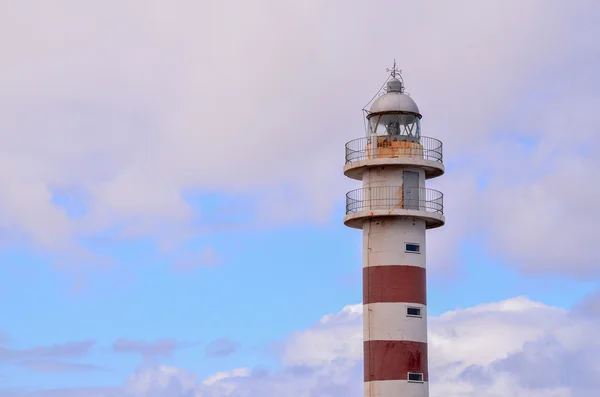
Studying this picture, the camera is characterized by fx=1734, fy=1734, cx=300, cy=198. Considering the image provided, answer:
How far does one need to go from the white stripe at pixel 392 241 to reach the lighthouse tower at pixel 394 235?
4 centimetres

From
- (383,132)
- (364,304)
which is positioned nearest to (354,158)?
(383,132)

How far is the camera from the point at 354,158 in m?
69.5

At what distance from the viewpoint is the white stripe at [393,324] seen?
222 feet

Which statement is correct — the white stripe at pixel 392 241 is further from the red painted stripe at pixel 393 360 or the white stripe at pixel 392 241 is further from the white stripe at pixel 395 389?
the white stripe at pixel 395 389

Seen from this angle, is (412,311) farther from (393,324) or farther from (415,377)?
(415,377)

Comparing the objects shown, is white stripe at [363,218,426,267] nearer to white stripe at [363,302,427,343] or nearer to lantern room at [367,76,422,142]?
white stripe at [363,302,427,343]

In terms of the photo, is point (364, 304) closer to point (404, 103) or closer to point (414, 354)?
point (414, 354)

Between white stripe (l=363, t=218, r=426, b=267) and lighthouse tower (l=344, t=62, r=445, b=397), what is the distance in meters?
0.04

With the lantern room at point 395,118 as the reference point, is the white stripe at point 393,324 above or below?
below

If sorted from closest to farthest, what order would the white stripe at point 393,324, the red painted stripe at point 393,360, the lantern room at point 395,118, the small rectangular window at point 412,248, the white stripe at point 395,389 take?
the white stripe at point 395,389, the red painted stripe at point 393,360, the white stripe at point 393,324, the small rectangular window at point 412,248, the lantern room at point 395,118

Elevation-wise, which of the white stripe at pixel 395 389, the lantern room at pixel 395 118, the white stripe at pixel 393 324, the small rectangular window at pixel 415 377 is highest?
the lantern room at pixel 395 118

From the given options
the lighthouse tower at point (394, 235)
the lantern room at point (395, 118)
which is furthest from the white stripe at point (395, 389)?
the lantern room at point (395, 118)

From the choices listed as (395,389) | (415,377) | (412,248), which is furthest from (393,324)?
(412,248)

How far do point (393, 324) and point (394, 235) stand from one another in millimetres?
3515
